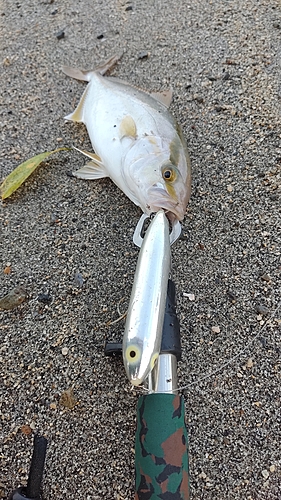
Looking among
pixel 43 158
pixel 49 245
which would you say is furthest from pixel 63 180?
pixel 49 245

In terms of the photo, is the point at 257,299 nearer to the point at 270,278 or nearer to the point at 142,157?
the point at 270,278

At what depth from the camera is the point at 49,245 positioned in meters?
2.22

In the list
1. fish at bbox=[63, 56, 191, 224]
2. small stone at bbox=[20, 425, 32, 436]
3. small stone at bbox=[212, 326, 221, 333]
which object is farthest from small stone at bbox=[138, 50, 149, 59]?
small stone at bbox=[20, 425, 32, 436]

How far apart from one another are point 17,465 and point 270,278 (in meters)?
1.37

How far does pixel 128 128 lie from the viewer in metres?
2.31

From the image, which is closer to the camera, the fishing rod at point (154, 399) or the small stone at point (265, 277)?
the fishing rod at point (154, 399)

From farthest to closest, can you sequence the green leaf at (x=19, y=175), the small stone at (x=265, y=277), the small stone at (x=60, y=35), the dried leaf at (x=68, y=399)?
the small stone at (x=60, y=35) < the green leaf at (x=19, y=175) < the small stone at (x=265, y=277) < the dried leaf at (x=68, y=399)

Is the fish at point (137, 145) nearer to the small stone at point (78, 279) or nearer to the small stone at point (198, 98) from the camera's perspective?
the small stone at point (198, 98)

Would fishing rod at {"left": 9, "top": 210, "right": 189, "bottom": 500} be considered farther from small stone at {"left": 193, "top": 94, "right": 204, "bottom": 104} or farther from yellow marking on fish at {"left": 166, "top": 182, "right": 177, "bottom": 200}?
small stone at {"left": 193, "top": 94, "right": 204, "bottom": 104}

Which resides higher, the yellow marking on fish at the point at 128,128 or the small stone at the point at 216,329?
the yellow marking on fish at the point at 128,128

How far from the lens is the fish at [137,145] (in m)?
2.05

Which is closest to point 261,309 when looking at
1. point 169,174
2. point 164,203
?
point 164,203

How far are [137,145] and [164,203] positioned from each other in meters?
0.44

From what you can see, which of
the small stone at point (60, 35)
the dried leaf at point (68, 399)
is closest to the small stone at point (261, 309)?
the dried leaf at point (68, 399)
